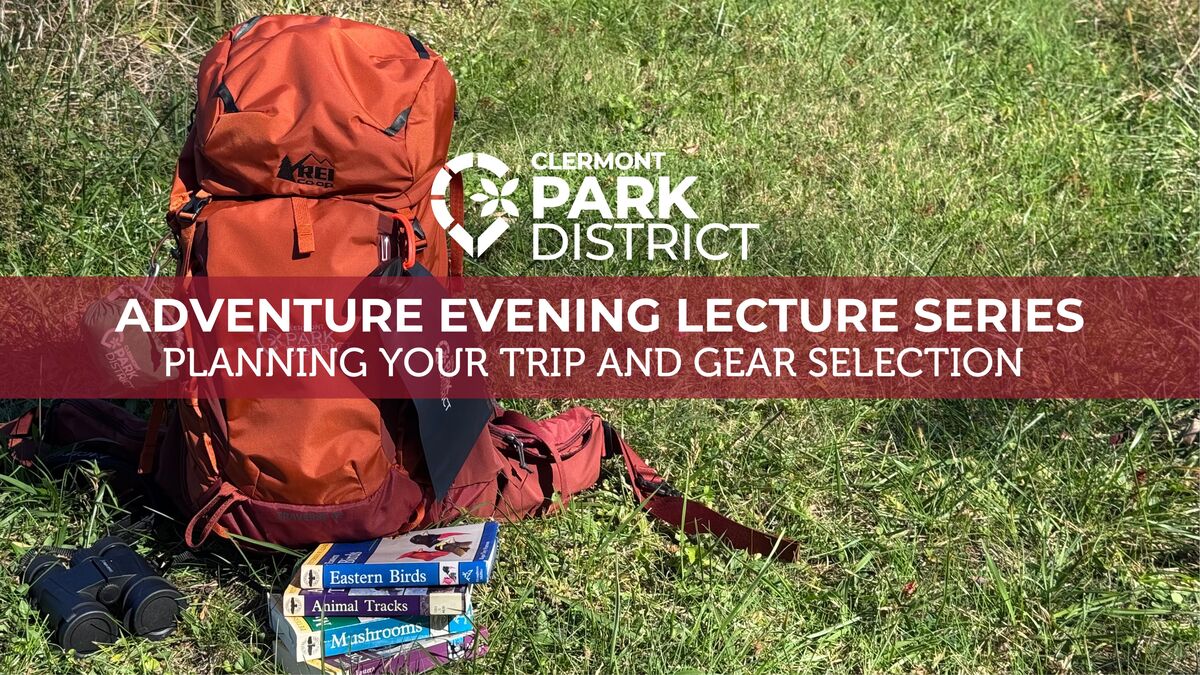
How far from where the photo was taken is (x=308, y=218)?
114 inches

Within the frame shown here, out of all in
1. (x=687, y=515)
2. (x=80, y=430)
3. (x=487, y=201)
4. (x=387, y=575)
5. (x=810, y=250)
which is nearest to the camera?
(x=387, y=575)

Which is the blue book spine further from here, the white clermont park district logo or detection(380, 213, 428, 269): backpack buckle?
the white clermont park district logo

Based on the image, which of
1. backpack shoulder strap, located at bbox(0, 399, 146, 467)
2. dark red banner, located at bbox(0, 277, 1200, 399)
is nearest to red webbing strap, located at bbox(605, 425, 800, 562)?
dark red banner, located at bbox(0, 277, 1200, 399)

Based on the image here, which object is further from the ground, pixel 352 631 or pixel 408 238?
pixel 408 238

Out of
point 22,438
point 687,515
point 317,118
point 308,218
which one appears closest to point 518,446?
point 687,515

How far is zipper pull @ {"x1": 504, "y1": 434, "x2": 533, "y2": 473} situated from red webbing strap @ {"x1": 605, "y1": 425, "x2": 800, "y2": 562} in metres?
0.29

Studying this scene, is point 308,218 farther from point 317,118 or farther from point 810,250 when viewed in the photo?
point 810,250

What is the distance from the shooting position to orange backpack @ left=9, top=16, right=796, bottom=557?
9.46 ft

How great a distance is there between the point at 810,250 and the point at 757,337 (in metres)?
0.50

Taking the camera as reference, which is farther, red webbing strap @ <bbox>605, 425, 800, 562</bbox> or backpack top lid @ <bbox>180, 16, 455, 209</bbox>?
red webbing strap @ <bbox>605, 425, 800, 562</bbox>

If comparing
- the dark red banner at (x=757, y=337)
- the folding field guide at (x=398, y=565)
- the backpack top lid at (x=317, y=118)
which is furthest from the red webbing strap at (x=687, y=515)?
the backpack top lid at (x=317, y=118)

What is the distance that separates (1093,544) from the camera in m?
3.38

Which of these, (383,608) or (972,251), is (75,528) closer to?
(383,608)

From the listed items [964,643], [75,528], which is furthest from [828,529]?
[75,528]
